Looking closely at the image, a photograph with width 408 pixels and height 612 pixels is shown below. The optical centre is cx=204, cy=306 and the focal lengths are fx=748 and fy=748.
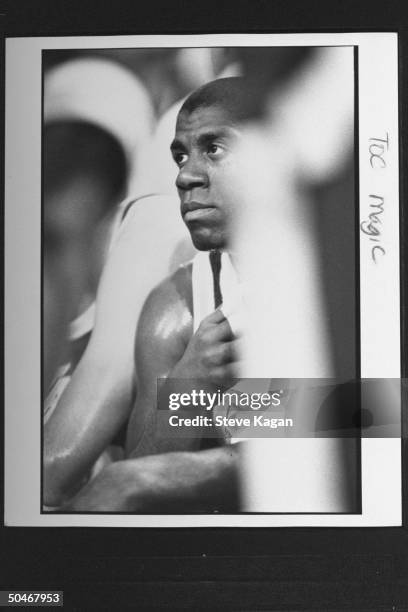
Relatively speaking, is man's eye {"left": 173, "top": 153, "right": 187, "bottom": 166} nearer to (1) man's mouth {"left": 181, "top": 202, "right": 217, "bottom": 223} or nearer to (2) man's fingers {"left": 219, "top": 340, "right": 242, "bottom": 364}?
(1) man's mouth {"left": 181, "top": 202, "right": 217, "bottom": 223}

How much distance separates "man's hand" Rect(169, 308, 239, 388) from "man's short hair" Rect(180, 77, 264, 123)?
17.4 inches

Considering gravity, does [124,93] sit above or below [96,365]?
above

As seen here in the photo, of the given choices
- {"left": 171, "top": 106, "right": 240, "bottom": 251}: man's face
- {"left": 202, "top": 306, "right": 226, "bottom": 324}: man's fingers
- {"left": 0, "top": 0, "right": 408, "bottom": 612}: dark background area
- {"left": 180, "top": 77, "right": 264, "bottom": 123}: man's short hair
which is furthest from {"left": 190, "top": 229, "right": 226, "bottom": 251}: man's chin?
{"left": 0, "top": 0, "right": 408, "bottom": 612}: dark background area

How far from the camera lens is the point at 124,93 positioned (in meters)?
1.59

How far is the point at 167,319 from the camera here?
1571 mm

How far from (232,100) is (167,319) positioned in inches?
19.0

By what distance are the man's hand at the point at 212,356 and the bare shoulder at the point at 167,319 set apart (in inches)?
0.9

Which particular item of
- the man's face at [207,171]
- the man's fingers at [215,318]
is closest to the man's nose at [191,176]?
the man's face at [207,171]

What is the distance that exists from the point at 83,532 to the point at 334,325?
0.69 m

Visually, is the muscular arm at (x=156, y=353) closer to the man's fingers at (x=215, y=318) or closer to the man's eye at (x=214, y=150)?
the man's fingers at (x=215, y=318)

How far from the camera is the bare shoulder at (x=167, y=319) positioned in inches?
61.6

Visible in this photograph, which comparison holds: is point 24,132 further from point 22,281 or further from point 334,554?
point 334,554

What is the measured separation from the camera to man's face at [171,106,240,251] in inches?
62.1

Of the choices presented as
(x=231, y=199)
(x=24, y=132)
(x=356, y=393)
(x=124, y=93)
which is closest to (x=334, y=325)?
(x=356, y=393)
